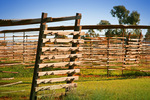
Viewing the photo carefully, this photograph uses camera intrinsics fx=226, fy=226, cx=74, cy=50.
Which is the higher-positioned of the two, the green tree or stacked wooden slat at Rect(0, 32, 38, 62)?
the green tree

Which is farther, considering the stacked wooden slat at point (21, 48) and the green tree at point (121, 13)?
the green tree at point (121, 13)

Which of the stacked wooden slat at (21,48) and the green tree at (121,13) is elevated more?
the green tree at (121,13)

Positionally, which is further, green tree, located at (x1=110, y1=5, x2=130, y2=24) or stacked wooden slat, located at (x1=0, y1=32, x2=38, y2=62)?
green tree, located at (x1=110, y1=5, x2=130, y2=24)

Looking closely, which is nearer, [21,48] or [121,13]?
[21,48]

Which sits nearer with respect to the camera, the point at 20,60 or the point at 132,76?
the point at 132,76

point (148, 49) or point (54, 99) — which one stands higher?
point (148, 49)

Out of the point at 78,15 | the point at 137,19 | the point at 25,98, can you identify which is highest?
the point at 137,19

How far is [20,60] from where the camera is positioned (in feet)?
54.5

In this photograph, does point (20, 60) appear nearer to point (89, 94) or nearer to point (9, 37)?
point (9, 37)

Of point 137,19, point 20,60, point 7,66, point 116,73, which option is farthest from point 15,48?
point 137,19

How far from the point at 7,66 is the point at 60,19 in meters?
9.71

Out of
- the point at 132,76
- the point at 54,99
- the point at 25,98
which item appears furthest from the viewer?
the point at 132,76

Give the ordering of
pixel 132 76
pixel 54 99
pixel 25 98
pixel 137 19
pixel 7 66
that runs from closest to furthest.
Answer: pixel 54 99, pixel 25 98, pixel 132 76, pixel 7 66, pixel 137 19

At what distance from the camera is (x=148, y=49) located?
52.4 feet
